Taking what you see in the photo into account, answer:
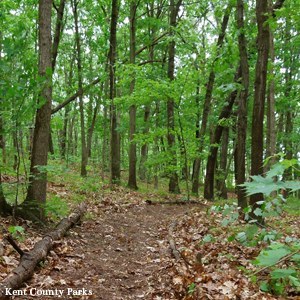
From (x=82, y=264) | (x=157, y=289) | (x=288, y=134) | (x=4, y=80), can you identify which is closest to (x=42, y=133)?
(x=4, y=80)

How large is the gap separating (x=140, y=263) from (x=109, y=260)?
22.8 inches

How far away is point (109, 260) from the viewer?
6156 mm

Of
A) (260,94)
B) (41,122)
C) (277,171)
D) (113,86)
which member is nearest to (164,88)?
(113,86)

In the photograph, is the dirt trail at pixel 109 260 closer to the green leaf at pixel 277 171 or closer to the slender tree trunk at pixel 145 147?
the green leaf at pixel 277 171

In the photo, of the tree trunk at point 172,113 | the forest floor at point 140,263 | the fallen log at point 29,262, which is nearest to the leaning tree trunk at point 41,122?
the forest floor at point 140,263

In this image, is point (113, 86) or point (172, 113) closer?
point (113, 86)

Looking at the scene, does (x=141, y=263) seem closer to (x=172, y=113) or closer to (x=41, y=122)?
(x=41, y=122)

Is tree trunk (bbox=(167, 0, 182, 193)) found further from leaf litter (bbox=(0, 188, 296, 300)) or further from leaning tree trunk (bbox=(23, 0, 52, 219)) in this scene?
leaning tree trunk (bbox=(23, 0, 52, 219))

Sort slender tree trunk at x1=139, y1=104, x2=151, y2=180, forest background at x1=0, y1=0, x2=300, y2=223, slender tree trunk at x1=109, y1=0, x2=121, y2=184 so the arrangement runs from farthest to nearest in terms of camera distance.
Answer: slender tree trunk at x1=139, y1=104, x2=151, y2=180
slender tree trunk at x1=109, y1=0, x2=121, y2=184
forest background at x1=0, y1=0, x2=300, y2=223

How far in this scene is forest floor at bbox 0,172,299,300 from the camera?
14.5ft

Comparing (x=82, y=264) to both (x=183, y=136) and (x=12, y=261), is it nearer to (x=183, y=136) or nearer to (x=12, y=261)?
→ (x=12, y=261)

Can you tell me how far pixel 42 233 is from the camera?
6680 millimetres

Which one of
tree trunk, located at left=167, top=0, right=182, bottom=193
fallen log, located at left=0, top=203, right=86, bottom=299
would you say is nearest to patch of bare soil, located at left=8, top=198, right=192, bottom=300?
fallen log, located at left=0, top=203, right=86, bottom=299

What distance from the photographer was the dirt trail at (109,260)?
4.62 meters
